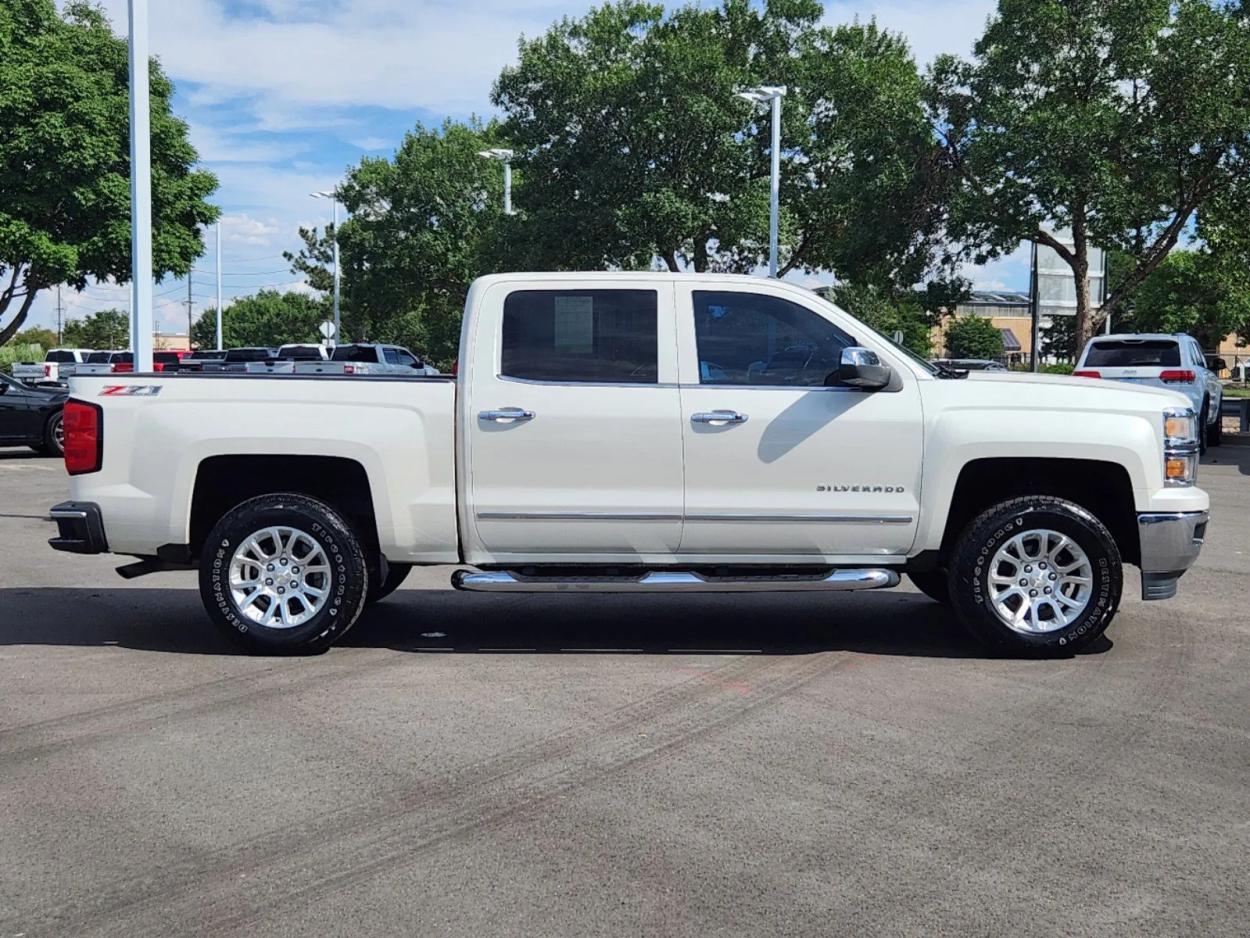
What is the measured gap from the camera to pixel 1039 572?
23.5 ft

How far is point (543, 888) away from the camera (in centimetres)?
409

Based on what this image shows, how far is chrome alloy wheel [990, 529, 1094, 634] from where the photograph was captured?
7109 millimetres

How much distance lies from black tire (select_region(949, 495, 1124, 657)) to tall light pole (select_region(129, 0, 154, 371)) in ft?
31.2

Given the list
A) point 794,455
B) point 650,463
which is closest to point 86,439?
point 650,463

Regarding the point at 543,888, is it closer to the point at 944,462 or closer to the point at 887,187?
the point at 944,462

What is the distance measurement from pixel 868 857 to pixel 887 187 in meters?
25.2

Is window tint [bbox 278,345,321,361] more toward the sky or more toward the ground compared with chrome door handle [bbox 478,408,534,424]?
more toward the sky

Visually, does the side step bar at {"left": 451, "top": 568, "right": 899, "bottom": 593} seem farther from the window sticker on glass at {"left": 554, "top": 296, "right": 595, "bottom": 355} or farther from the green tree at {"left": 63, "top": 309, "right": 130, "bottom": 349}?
the green tree at {"left": 63, "top": 309, "right": 130, "bottom": 349}

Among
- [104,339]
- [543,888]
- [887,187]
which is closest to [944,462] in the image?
[543,888]

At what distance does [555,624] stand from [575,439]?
5.40 feet

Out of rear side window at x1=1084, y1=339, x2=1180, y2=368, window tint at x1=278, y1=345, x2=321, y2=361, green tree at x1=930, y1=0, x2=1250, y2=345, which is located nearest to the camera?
rear side window at x1=1084, y1=339, x2=1180, y2=368

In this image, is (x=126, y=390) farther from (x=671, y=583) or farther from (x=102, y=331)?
(x=102, y=331)

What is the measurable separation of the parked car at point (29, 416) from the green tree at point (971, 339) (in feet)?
269

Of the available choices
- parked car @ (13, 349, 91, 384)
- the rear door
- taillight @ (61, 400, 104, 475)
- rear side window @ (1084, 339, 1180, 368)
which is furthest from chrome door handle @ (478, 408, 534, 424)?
parked car @ (13, 349, 91, 384)
